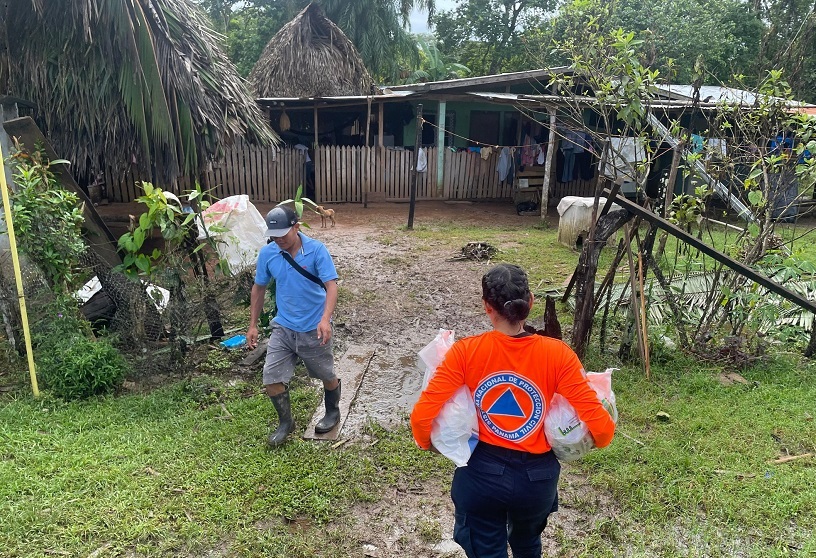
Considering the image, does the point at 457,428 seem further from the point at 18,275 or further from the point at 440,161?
the point at 440,161

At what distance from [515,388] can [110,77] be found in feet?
18.4

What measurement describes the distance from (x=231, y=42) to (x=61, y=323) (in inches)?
1030

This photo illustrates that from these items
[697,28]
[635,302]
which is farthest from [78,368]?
[697,28]

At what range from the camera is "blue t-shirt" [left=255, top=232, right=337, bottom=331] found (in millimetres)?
3576

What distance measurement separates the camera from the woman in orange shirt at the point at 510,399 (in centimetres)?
196

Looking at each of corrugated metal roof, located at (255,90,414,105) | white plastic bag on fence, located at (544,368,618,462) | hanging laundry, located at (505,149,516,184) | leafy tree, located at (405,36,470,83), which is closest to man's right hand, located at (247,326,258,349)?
white plastic bag on fence, located at (544,368,618,462)

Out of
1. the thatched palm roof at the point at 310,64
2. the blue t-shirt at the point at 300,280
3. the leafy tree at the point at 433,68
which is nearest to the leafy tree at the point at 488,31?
the leafy tree at the point at 433,68

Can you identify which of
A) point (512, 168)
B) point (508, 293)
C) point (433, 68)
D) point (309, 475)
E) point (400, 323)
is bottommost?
point (400, 323)

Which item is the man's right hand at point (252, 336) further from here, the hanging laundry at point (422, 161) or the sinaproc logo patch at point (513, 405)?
the hanging laundry at point (422, 161)

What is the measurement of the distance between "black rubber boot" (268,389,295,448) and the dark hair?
7.10 ft

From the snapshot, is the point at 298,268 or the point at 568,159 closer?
the point at 298,268

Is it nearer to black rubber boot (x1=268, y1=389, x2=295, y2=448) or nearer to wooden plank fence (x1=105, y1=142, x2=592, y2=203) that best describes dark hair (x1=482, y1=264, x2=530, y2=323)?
black rubber boot (x1=268, y1=389, x2=295, y2=448)

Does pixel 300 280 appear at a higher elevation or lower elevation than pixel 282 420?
higher

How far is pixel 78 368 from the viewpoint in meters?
4.26
